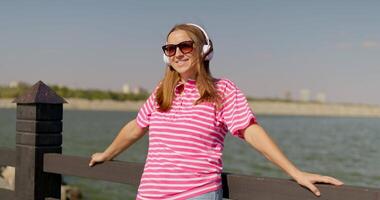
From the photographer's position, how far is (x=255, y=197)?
2871mm

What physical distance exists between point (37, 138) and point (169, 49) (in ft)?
5.00

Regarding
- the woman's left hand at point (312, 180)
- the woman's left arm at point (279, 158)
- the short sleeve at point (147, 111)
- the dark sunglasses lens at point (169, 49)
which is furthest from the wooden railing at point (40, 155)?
the woman's left hand at point (312, 180)

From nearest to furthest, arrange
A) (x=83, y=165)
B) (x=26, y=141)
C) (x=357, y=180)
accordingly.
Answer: (x=83, y=165)
(x=26, y=141)
(x=357, y=180)

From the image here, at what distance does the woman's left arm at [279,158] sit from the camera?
2623mm

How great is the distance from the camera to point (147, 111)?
315cm

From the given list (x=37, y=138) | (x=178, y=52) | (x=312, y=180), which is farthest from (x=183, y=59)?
(x=37, y=138)

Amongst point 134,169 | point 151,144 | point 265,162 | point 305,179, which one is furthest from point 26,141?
point 265,162

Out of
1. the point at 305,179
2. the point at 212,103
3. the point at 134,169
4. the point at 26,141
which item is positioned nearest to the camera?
the point at 305,179

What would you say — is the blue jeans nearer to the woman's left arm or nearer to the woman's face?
the woman's left arm

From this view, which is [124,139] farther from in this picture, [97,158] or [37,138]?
[37,138]

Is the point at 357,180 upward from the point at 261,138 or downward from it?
downward

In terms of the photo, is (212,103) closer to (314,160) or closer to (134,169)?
(134,169)

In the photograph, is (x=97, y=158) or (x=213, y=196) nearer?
(x=213, y=196)

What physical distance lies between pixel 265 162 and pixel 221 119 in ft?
87.9
